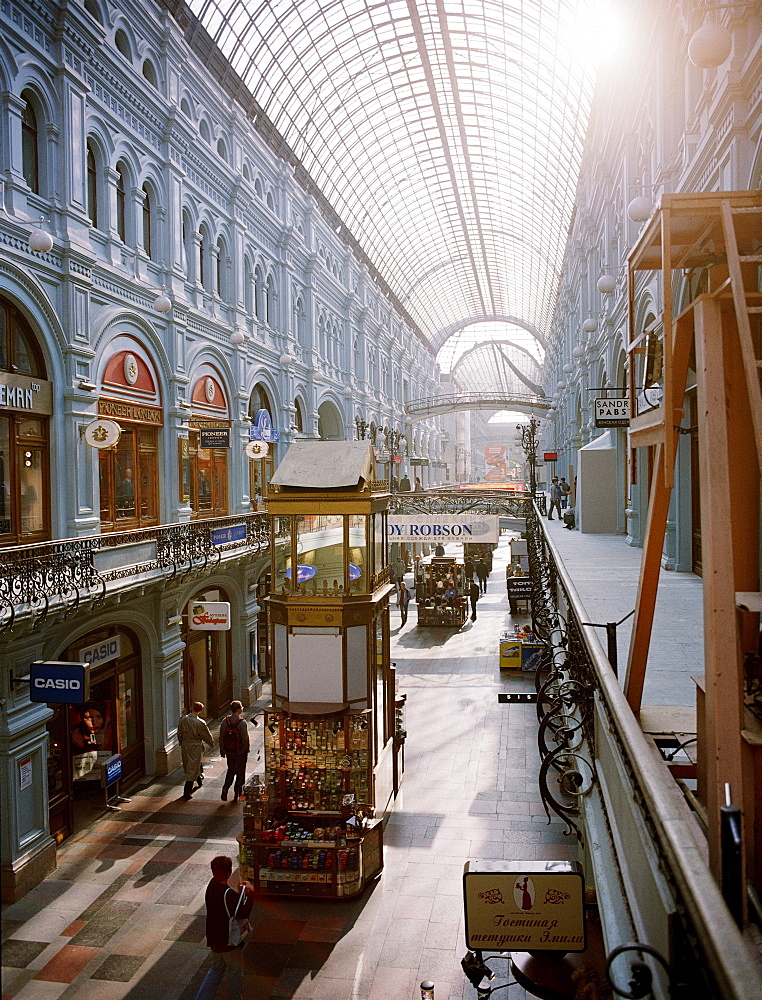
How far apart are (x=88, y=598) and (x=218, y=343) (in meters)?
11.0

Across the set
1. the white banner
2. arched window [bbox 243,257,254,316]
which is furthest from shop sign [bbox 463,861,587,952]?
arched window [bbox 243,257,254,316]

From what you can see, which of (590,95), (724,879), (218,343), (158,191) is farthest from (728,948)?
(590,95)

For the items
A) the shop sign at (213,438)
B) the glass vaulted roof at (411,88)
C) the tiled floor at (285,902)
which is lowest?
the tiled floor at (285,902)

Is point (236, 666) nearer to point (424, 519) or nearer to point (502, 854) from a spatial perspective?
point (424, 519)

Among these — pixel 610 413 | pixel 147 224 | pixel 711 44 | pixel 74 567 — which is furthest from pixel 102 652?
pixel 711 44

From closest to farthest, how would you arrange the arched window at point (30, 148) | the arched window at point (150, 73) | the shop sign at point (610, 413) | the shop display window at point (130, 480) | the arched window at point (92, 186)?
the arched window at point (30, 148)
the arched window at point (92, 186)
the shop display window at point (130, 480)
the shop sign at point (610, 413)
the arched window at point (150, 73)

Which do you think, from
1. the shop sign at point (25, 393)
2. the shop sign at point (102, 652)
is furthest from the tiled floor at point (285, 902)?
the shop sign at point (25, 393)

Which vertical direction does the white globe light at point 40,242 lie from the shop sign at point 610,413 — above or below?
above

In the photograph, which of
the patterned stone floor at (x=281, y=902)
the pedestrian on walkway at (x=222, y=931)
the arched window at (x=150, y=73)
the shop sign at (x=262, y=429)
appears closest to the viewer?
the pedestrian on walkway at (x=222, y=931)

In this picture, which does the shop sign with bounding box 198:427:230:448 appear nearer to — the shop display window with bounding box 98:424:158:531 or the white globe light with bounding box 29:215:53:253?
the shop display window with bounding box 98:424:158:531

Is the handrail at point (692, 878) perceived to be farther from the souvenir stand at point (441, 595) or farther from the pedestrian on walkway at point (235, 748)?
the souvenir stand at point (441, 595)

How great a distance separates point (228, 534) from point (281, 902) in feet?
27.5

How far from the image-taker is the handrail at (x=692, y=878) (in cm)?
194

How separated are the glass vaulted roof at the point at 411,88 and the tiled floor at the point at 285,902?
20.1 metres
